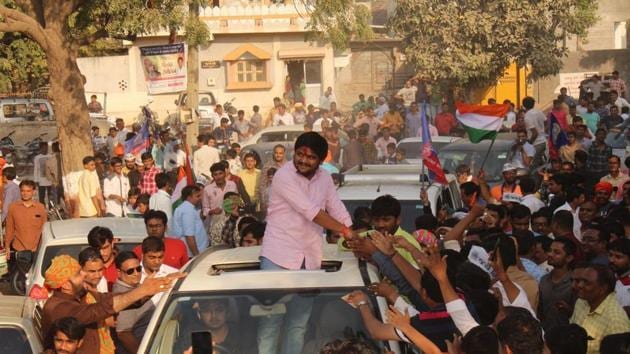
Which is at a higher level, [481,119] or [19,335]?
[481,119]

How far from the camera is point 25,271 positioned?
11.3 m

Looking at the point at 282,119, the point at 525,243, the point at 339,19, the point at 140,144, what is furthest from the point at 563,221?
the point at 282,119

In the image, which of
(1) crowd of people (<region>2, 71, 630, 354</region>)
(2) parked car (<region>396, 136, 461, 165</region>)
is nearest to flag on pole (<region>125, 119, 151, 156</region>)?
(2) parked car (<region>396, 136, 461, 165</region>)

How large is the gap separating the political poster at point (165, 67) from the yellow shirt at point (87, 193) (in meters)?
5.68

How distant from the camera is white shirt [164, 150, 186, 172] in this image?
2187 centimetres

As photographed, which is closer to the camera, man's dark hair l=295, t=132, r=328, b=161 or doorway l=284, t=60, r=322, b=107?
man's dark hair l=295, t=132, r=328, b=161

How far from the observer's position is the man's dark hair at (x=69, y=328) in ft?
22.1

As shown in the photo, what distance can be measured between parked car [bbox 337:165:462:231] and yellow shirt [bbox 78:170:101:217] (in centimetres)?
423

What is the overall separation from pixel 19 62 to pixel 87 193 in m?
24.5

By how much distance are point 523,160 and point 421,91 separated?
1623cm

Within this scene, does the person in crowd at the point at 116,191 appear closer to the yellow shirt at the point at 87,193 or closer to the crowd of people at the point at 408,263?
the yellow shirt at the point at 87,193

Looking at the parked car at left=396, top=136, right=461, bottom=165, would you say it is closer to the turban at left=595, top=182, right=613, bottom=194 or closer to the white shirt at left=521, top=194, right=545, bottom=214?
the turban at left=595, top=182, right=613, bottom=194

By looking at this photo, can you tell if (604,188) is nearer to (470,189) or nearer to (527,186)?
(527,186)

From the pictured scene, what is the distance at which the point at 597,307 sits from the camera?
24.0 ft
